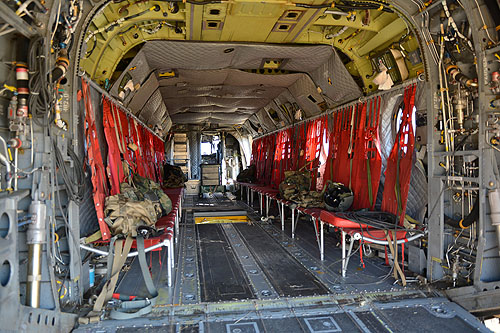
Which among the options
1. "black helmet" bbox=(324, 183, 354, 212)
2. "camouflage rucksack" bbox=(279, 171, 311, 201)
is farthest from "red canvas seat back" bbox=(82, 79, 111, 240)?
"camouflage rucksack" bbox=(279, 171, 311, 201)

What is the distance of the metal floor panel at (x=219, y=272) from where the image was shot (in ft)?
12.1

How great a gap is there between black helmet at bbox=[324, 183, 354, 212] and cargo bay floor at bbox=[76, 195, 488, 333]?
0.71 meters

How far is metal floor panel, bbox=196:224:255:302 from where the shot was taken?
370cm

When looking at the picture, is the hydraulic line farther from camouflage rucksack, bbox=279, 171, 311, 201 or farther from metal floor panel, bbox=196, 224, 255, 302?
camouflage rucksack, bbox=279, 171, 311, 201

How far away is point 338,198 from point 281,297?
8.59 ft

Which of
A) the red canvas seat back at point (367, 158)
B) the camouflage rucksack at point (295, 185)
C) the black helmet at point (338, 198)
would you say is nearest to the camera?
the red canvas seat back at point (367, 158)

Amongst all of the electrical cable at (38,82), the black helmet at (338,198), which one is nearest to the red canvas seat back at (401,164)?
the black helmet at (338,198)

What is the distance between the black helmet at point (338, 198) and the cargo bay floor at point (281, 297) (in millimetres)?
714

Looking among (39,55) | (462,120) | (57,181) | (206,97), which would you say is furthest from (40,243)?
(206,97)

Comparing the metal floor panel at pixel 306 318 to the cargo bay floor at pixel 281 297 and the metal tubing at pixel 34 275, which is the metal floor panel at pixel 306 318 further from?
the metal tubing at pixel 34 275

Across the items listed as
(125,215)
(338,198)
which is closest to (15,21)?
(125,215)

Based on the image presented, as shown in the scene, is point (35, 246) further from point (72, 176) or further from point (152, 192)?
point (152, 192)

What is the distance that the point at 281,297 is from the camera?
3.59 metres

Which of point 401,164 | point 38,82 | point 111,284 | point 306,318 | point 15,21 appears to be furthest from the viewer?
point 401,164
